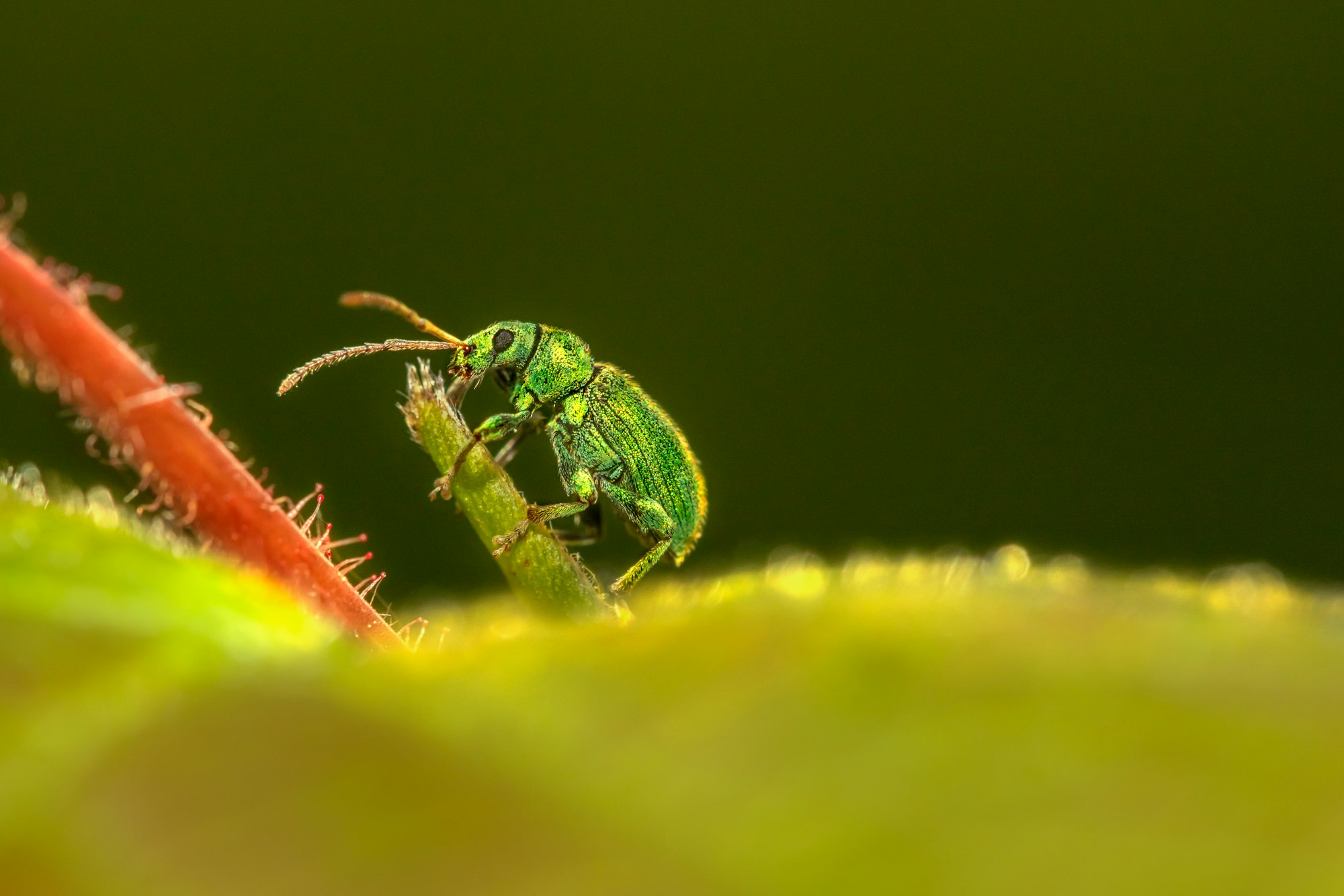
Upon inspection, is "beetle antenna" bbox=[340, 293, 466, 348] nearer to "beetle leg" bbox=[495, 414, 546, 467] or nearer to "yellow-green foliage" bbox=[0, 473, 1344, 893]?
"beetle leg" bbox=[495, 414, 546, 467]

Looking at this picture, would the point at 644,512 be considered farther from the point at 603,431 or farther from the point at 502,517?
the point at 502,517

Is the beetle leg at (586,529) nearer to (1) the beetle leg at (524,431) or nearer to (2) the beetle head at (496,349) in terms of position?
(1) the beetle leg at (524,431)

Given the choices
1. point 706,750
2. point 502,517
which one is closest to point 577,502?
point 502,517

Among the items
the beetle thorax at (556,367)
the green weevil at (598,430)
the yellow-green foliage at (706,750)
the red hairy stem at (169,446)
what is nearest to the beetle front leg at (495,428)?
the green weevil at (598,430)

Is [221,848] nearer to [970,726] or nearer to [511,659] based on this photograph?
[511,659]

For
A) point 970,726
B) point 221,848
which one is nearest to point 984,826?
point 970,726

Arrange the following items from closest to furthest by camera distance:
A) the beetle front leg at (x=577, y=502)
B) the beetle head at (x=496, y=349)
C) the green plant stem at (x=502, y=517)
→ the green plant stem at (x=502, y=517), the beetle front leg at (x=577, y=502), the beetle head at (x=496, y=349)
